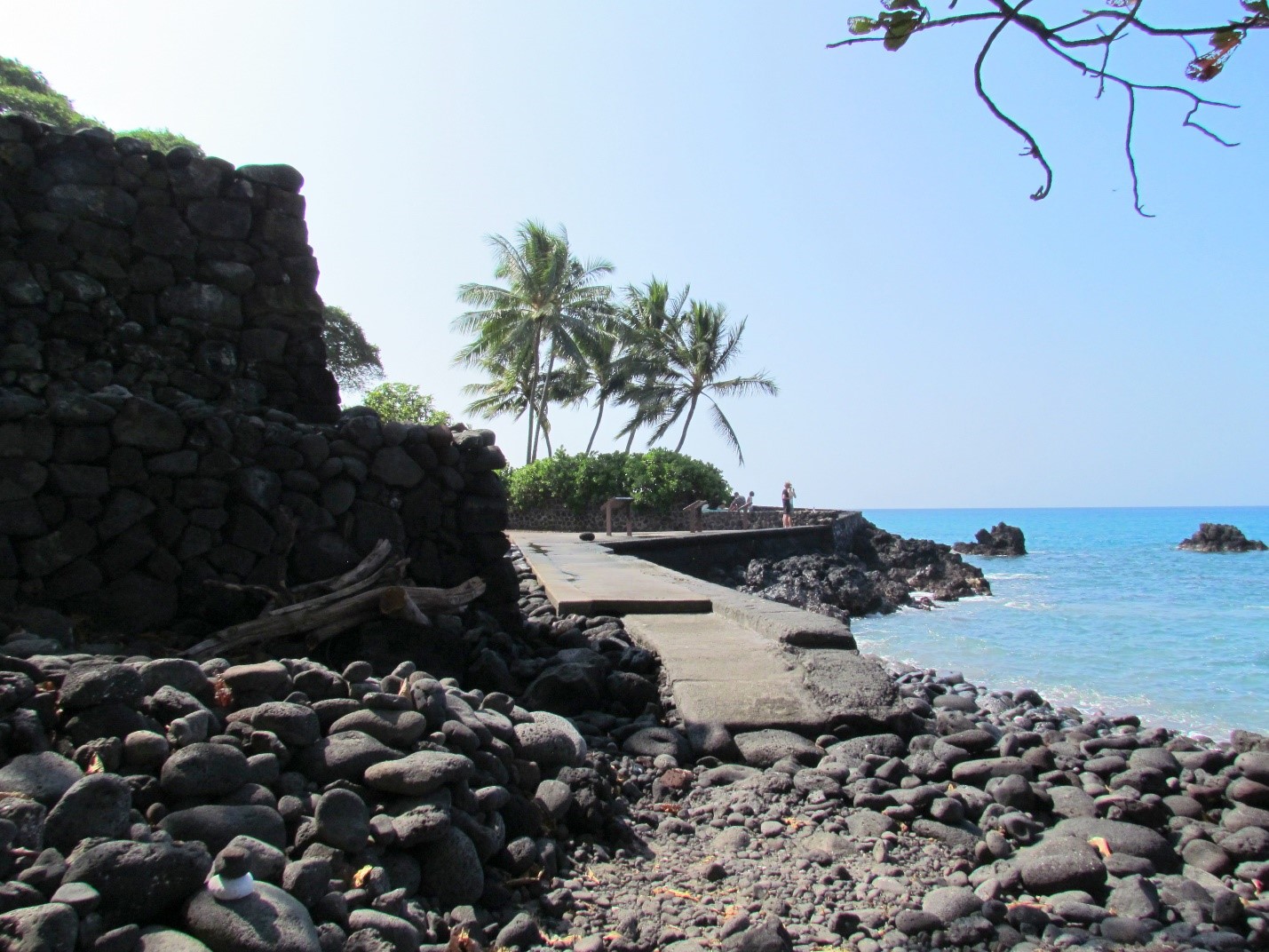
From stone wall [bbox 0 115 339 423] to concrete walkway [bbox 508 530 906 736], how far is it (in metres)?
2.79

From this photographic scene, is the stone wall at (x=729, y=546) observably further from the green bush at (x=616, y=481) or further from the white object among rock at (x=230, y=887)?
the white object among rock at (x=230, y=887)

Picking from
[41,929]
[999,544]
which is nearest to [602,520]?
[41,929]

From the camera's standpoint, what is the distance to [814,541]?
24562mm

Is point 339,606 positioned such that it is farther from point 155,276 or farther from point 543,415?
point 543,415

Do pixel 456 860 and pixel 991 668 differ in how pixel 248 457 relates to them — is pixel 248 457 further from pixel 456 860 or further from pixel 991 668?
pixel 991 668

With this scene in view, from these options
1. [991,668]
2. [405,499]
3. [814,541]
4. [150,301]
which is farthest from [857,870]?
[814,541]

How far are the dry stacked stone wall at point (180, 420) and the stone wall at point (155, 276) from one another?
0.01 metres

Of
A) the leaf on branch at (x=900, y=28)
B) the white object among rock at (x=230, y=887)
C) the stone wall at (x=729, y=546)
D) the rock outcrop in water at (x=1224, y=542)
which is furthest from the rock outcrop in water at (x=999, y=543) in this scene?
the white object among rock at (x=230, y=887)

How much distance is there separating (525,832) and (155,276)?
202 inches

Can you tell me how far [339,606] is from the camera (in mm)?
5406

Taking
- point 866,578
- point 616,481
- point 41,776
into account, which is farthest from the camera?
point 616,481

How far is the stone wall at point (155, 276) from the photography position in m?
5.96

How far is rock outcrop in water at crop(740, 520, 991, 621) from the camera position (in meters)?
17.9

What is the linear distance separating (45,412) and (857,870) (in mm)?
4744
